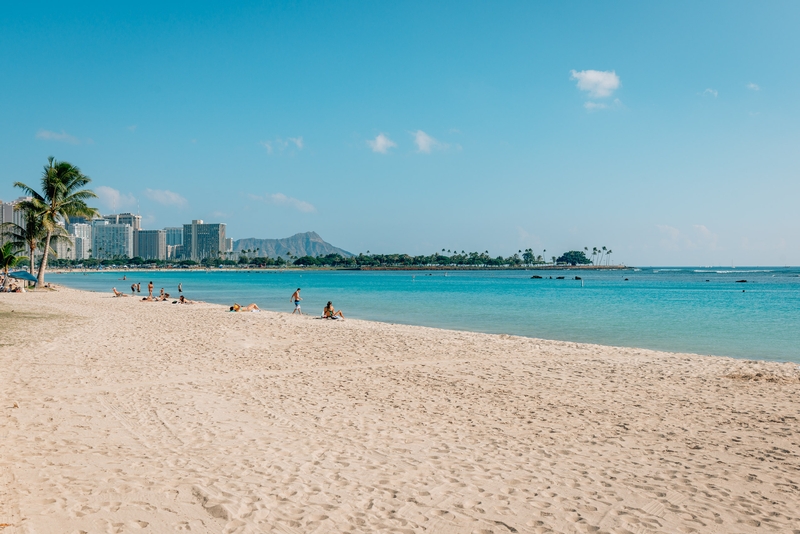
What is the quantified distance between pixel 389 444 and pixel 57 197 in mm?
39028

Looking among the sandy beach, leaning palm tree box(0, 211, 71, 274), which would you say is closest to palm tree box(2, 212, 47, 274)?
leaning palm tree box(0, 211, 71, 274)

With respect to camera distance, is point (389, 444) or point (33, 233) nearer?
point (389, 444)

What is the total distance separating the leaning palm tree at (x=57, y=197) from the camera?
3628cm

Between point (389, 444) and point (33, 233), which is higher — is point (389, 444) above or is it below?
below

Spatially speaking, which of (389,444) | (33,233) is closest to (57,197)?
(33,233)

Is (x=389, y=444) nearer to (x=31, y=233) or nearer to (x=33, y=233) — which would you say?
(x=33, y=233)

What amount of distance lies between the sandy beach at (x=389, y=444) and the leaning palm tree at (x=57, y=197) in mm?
27608

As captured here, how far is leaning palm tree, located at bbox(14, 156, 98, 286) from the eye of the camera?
3628 cm

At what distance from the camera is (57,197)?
37.1 metres

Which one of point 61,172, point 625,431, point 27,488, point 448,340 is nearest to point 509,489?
point 625,431

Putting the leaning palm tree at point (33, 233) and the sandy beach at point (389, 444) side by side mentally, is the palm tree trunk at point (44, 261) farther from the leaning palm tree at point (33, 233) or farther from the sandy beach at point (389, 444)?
the sandy beach at point (389, 444)

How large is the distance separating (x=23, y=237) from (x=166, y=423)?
3902cm

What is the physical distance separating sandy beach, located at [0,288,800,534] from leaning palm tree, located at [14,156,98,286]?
1087 inches

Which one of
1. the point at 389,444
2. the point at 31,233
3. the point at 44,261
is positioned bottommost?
the point at 389,444
